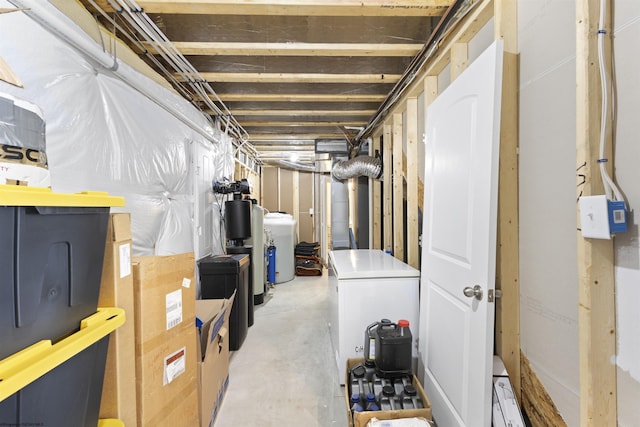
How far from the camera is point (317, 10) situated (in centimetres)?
168

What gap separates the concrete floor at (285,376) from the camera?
71.6 inches

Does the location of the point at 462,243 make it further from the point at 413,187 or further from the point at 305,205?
the point at 305,205

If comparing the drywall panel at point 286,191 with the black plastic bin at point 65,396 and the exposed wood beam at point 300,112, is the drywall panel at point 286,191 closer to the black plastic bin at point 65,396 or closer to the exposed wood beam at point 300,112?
the exposed wood beam at point 300,112

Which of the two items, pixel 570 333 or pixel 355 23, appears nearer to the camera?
pixel 570 333

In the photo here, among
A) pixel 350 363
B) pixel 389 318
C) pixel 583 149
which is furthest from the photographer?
pixel 389 318

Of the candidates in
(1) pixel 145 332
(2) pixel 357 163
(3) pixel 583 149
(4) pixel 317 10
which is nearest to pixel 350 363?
(1) pixel 145 332

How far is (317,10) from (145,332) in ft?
6.24

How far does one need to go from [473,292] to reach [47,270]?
1485 mm

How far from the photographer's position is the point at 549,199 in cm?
112

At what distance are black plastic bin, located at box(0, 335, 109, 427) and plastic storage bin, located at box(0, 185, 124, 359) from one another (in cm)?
9

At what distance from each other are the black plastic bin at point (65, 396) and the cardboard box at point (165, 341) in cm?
20

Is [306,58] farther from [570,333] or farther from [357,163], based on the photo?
[570,333]

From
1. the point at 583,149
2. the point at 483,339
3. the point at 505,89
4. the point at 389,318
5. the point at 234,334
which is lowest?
the point at 234,334

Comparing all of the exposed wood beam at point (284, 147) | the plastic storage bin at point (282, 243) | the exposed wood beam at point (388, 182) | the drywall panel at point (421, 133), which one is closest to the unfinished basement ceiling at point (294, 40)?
the drywall panel at point (421, 133)
